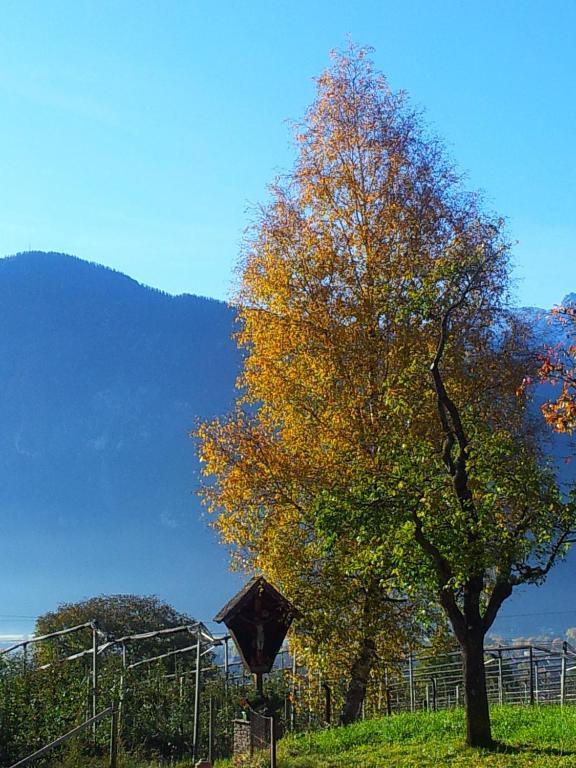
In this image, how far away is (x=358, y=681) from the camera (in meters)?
19.4

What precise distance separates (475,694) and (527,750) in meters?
1.07

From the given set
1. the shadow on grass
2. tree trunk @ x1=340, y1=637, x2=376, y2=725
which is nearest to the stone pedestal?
the shadow on grass

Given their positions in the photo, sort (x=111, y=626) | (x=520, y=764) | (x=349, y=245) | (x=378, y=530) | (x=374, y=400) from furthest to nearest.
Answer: (x=111, y=626)
(x=349, y=245)
(x=374, y=400)
(x=378, y=530)
(x=520, y=764)

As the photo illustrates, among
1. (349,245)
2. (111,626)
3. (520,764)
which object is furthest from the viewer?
(111,626)

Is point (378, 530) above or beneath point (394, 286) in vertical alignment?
beneath

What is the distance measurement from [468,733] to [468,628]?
4.95 ft

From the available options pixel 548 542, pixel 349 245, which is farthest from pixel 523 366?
pixel 548 542

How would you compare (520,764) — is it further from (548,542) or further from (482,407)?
(482,407)

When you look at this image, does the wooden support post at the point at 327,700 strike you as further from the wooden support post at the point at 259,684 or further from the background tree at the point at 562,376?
the background tree at the point at 562,376

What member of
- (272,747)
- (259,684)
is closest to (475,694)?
(259,684)

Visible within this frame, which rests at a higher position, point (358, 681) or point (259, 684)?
point (259, 684)

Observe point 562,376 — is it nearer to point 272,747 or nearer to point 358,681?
point 272,747

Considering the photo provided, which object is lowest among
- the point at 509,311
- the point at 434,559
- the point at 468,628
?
the point at 468,628

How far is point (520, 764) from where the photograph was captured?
12422mm
